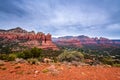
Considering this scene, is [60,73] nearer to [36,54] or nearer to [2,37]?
[36,54]

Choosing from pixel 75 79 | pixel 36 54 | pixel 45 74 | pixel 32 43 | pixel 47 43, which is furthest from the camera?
pixel 47 43

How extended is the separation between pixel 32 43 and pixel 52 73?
13418cm

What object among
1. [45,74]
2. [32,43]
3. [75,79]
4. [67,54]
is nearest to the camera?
[75,79]

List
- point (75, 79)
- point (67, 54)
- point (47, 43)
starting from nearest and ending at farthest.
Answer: point (75, 79) → point (67, 54) → point (47, 43)

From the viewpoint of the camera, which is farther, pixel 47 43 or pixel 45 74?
pixel 47 43

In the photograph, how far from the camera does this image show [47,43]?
15462cm

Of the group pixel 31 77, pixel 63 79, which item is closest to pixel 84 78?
pixel 63 79

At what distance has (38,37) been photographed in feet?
517

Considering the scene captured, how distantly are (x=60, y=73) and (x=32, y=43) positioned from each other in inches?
5278

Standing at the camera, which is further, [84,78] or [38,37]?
[38,37]

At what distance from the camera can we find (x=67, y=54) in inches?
843

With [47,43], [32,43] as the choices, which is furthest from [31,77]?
[47,43]

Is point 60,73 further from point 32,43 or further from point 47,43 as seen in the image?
point 47,43

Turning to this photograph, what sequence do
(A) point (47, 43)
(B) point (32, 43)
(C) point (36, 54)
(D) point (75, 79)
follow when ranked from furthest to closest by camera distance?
(A) point (47, 43) → (B) point (32, 43) → (C) point (36, 54) → (D) point (75, 79)
